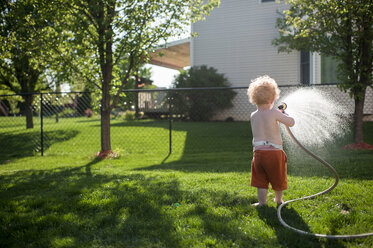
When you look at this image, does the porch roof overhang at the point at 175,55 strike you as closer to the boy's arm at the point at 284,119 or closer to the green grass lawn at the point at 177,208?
the green grass lawn at the point at 177,208

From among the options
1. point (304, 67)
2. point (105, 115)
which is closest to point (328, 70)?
point (304, 67)

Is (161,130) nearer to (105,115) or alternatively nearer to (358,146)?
(105,115)

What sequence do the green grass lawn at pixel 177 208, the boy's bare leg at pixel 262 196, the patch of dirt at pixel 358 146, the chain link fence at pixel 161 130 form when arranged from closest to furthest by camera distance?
the green grass lawn at pixel 177 208, the boy's bare leg at pixel 262 196, the patch of dirt at pixel 358 146, the chain link fence at pixel 161 130

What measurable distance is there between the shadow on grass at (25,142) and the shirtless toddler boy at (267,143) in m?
6.97

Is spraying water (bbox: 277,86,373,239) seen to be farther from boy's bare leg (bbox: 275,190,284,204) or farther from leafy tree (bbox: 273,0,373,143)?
leafy tree (bbox: 273,0,373,143)

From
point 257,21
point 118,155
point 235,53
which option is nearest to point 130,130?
point 118,155

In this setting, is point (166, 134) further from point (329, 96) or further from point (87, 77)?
point (329, 96)

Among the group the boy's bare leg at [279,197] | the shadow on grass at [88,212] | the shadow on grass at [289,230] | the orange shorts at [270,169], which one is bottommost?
the shadow on grass at [88,212]

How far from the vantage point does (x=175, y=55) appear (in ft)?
64.3

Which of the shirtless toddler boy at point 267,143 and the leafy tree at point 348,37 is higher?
the leafy tree at point 348,37

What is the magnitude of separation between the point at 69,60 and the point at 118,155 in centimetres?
240

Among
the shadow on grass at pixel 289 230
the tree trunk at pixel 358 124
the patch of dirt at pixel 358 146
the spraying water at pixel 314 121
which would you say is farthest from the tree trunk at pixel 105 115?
the tree trunk at pixel 358 124

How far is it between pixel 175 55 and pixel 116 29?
1324cm

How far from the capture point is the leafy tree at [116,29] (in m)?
6.32
